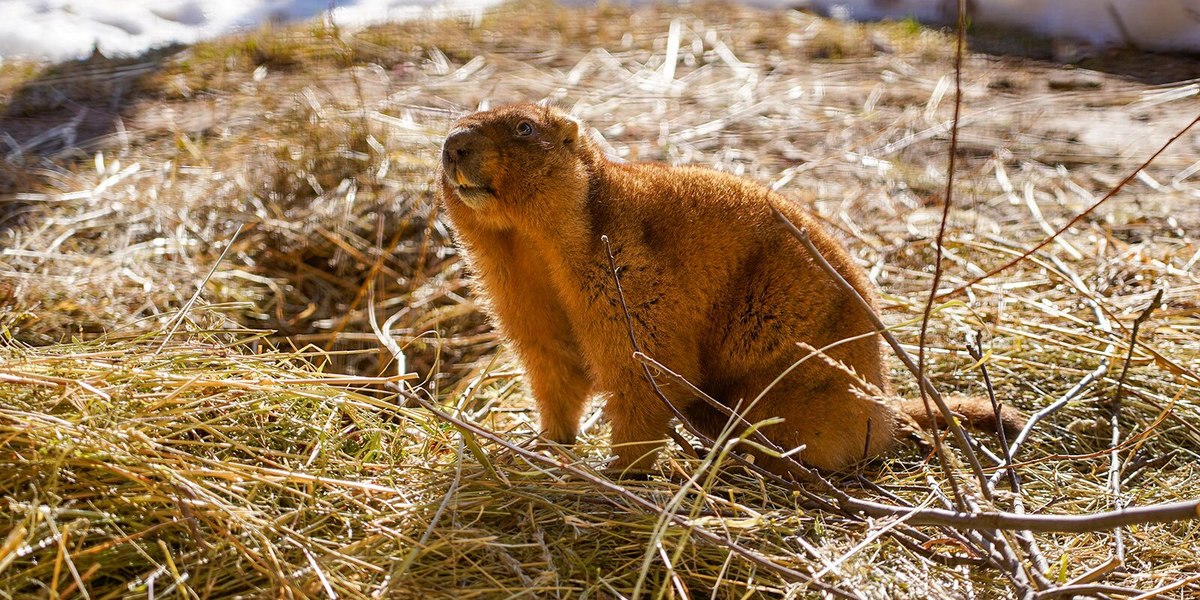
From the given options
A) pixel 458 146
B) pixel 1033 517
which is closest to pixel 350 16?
pixel 458 146

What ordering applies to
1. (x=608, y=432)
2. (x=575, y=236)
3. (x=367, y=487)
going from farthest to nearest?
(x=608, y=432), (x=575, y=236), (x=367, y=487)

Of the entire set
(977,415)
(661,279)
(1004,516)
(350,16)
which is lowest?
(977,415)

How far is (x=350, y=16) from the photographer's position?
10.3 m

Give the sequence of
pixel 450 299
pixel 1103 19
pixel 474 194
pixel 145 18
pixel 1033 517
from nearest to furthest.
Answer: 1. pixel 1033 517
2. pixel 474 194
3. pixel 450 299
4. pixel 1103 19
5. pixel 145 18

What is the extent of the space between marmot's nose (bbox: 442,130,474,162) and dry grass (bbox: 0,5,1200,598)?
32.3 inches

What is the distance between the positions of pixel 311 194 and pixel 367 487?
370 cm

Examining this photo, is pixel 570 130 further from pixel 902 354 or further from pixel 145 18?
pixel 145 18

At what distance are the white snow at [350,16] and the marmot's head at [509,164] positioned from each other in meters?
5.70

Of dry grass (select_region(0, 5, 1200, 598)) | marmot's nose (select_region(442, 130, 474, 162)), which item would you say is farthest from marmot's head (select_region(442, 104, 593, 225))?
dry grass (select_region(0, 5, 1200, 598))

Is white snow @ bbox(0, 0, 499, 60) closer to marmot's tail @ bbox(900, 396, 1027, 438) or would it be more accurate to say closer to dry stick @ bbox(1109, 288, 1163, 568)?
marmot's tail @ bbox(900, 396, 1027, 438)

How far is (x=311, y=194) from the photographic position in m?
6.32

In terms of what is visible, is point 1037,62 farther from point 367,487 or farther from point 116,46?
point 116,46

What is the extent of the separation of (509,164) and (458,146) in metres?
0.19

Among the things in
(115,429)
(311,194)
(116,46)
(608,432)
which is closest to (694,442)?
(608,432)
